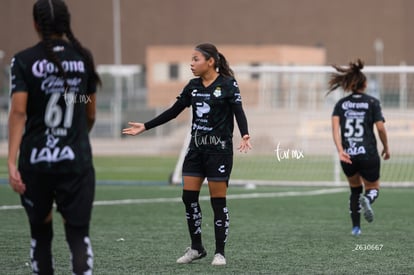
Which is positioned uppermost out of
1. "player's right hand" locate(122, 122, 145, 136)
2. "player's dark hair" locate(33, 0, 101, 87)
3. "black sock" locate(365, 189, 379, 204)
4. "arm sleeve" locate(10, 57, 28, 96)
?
"player's dark hair" locate(33, 0, 101, 87)

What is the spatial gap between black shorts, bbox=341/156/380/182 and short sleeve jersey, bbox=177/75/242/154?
2768 mm

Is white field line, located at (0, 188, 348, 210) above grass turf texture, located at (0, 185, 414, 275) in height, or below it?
below

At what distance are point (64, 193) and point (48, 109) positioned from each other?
1.73ft

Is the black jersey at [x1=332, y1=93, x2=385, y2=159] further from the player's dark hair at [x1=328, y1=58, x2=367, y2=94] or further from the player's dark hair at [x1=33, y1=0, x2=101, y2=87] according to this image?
the player's dark hair at [x1=33, y1=0, x2=101, y2=87]

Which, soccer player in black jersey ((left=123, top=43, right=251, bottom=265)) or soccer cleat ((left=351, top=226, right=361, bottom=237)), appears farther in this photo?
soccer cleat ((left=351, top=226, right=361, bottom=237))

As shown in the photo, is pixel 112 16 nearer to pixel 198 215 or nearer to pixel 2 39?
pixel 2 39

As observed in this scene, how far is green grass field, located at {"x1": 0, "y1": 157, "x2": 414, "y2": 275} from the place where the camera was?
330 inches

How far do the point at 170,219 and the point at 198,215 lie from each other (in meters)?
4.02

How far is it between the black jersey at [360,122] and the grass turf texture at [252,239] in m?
0.98

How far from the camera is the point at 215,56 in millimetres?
8758

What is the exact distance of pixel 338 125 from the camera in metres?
11.1

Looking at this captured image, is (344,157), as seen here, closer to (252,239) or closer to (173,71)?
(252,239)

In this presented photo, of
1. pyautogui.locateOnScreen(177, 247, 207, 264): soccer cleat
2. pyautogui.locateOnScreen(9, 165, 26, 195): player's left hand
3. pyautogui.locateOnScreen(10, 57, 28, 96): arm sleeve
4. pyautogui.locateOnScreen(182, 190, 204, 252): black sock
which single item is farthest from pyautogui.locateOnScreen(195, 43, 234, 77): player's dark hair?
pyautogui.locateOnScreen(9, 165, 26, 195): player's left hand

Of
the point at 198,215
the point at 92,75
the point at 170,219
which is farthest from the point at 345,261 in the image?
the point at 170,219
